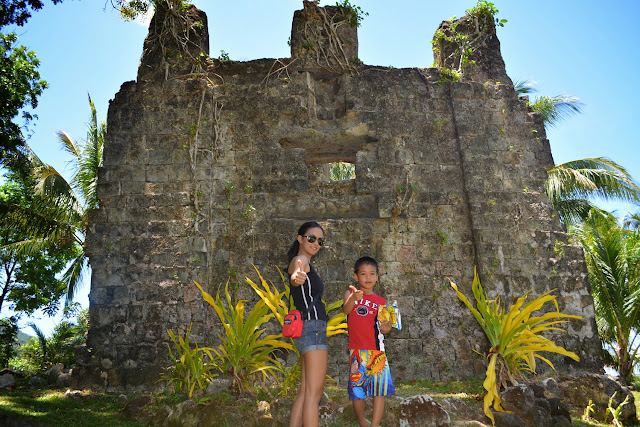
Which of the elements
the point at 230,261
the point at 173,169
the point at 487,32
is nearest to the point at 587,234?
the point at 487,32

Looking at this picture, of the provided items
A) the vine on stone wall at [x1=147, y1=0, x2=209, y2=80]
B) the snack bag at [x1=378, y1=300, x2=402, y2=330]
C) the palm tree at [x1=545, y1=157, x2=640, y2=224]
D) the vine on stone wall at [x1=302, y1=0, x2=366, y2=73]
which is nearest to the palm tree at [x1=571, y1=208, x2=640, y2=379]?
the palm tree at [x1=545, y1=157, x2=640, y2=224]

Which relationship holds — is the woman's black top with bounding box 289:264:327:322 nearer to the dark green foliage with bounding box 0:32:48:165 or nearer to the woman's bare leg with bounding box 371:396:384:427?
the woman's bare leg with bounding box 371:396:384:427

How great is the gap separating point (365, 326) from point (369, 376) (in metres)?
0.35

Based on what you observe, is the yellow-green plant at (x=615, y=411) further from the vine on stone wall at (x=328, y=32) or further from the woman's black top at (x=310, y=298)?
the vine on stone wall at (x=328, y=32)

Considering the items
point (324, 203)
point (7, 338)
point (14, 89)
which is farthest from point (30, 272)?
point (324, 203)

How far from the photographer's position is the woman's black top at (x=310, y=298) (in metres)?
3.31

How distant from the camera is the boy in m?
3.40

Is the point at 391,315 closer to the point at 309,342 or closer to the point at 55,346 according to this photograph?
the point at 309,342

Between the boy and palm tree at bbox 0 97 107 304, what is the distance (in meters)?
7.62

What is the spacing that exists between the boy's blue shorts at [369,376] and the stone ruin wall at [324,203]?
90.3 inches

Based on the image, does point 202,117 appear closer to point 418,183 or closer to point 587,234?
point 418,183

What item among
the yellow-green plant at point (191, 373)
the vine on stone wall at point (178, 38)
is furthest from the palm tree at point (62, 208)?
the yellow-green plant at point (191, 373)

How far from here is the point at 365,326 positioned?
351 cm

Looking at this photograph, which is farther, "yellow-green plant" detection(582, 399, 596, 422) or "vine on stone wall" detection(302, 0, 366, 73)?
"vine on stone wall" detection(302, 0, 366, 73)
